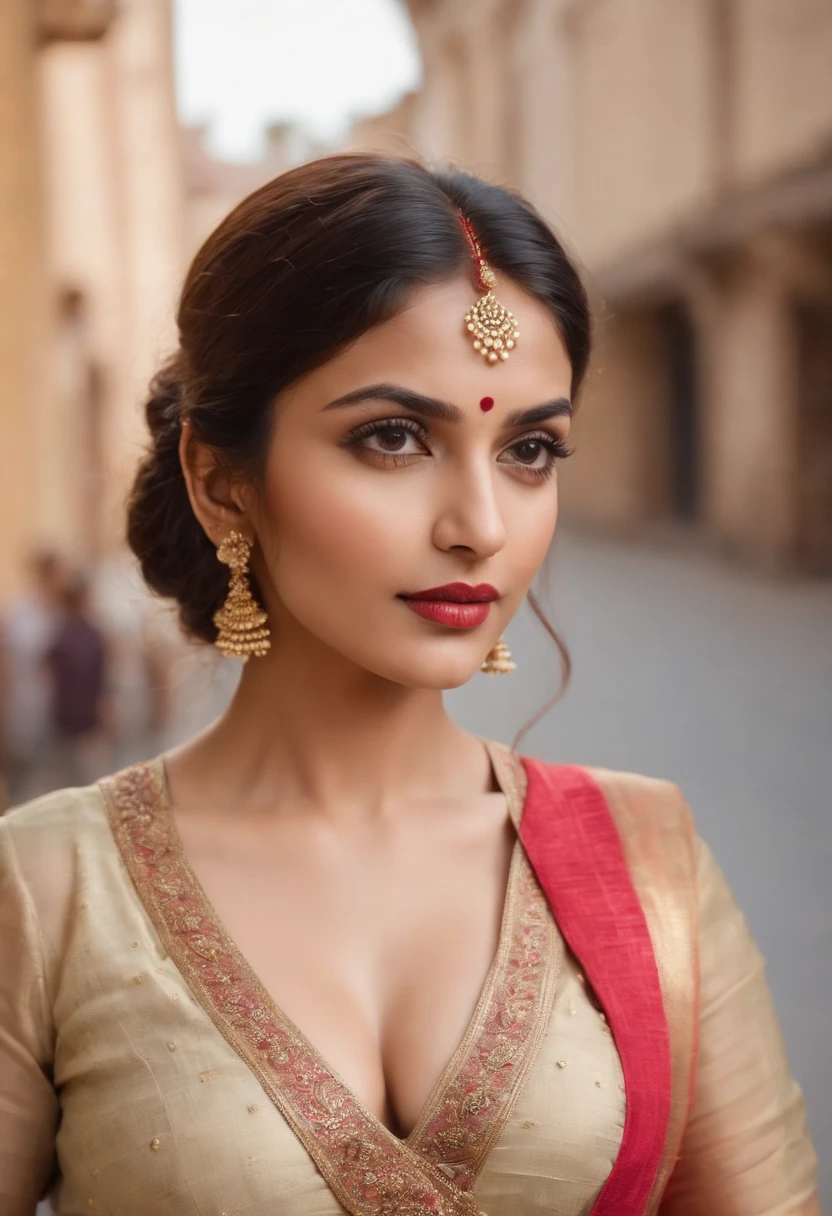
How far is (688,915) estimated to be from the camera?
5.01ft

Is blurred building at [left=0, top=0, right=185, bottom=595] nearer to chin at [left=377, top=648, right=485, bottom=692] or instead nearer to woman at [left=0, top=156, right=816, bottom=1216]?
woman at [left=0, top=156, right=816, bottom=1216]

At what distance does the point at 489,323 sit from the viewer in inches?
53.7

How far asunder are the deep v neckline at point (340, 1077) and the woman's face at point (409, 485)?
33 cm

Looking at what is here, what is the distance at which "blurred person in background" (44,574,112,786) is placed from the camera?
208 inches

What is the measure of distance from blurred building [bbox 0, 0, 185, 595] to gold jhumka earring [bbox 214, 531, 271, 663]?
1.21 feet

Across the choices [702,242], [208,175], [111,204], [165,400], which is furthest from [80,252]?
[208,175]

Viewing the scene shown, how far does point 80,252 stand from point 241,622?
38.6 ft

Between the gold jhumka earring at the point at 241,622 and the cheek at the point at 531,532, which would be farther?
the gold jhumka earring at the point at 241,622

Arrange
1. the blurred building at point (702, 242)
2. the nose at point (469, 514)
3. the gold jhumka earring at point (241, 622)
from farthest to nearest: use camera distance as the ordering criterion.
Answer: the blurred building at point (702, 242)
the gold jhumka earring at point (241, 622)
the nose at point (469, 514)

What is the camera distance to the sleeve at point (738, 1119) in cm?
146

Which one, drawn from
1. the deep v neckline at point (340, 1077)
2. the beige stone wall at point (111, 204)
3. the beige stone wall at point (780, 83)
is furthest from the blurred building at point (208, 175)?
the deep v neckline at point (340, 1077)

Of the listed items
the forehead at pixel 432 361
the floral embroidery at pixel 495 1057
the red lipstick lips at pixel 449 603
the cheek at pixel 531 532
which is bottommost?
the floral embroidery at pixel 495 1057

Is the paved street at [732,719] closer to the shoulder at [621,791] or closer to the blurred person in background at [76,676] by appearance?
the shoulder at [621,791]

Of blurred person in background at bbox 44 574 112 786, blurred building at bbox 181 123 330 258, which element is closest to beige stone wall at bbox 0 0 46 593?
blurred person in background at bbox 44 574 112 786
